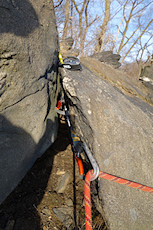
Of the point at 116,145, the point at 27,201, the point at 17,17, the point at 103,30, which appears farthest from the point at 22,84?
the point at 103,30

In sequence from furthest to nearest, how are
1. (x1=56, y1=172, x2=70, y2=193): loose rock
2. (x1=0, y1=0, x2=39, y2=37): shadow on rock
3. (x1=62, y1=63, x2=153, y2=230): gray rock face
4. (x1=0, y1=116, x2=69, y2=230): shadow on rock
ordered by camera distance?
1. (x1=56, y1=172, x2=70, y2=193): loose rock
2. (x1=0, y1=116, x2=69, y2=230): shadow on rock
3. (x1=62, y1=63, x2=153, y2=230): gray rock face
4. (x1=0, y1=0, x2=39, y2=37): shadow on rock

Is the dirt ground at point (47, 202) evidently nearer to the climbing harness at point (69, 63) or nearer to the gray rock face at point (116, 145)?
the gray rock face at point (116, 145)

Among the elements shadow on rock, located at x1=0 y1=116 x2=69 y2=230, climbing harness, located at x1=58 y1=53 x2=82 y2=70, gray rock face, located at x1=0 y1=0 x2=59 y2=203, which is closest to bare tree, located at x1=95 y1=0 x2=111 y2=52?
climbing harness, located at x1=58 y1=53 x2=82 y2=70

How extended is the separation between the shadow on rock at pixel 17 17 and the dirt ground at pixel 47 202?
1.66 m

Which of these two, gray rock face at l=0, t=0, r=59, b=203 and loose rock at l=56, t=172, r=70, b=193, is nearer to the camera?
gray rock face at l=0, t=0, r=59, b=203

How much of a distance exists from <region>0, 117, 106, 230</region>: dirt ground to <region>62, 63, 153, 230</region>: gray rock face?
1.43 ft

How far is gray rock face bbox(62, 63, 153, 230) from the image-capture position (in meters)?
1.33

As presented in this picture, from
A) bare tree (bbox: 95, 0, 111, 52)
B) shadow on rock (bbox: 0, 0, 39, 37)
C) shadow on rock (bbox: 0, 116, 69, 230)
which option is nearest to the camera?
shadow on rock (bbox: 0, 0, 39, 37)

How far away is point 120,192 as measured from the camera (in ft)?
4.60

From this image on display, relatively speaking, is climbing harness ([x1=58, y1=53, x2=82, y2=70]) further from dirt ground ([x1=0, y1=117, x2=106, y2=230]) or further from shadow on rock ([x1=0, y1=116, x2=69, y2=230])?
dirt ground ([x1=0, y1=117, x2=106, y2=230])

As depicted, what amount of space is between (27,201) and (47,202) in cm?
22

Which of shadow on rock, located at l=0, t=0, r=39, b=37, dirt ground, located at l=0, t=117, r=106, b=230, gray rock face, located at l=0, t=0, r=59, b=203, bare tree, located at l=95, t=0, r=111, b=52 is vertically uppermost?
bare tree, located at l=95, t=0, r=111, b=52

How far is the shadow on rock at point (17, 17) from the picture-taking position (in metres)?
1.15

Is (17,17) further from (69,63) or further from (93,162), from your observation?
(93,162)
